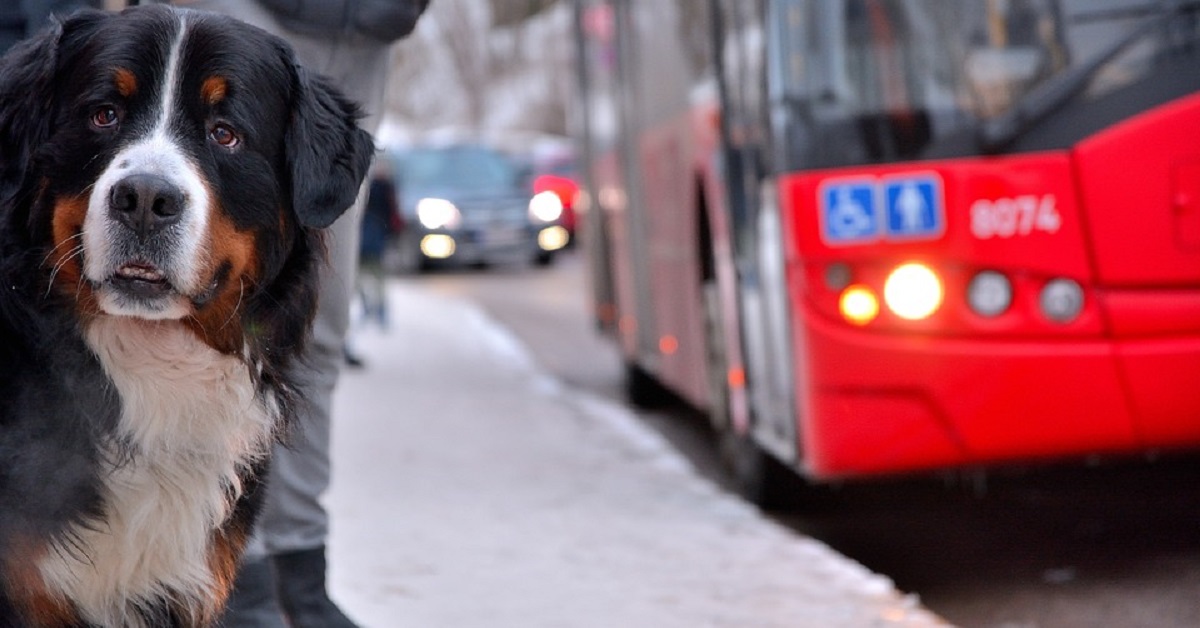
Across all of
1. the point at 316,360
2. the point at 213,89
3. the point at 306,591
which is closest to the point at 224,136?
the point at 213,89

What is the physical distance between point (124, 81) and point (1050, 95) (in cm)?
347

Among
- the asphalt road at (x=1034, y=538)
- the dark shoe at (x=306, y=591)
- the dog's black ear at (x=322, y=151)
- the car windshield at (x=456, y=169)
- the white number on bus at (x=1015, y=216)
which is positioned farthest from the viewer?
the car windshield at (x=456, y=169)

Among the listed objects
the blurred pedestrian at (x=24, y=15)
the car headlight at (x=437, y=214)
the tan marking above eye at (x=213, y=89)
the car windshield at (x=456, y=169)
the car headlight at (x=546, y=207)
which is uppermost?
the blurred pedestrian at (x=24, y=15)

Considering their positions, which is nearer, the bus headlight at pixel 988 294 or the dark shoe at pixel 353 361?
Result: the bus headlight at pixel 988 294

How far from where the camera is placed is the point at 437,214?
2566 centimetres

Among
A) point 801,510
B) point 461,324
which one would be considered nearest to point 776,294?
point 801,510

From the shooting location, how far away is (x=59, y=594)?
10.6ft

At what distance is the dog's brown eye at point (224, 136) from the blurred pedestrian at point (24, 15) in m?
0.69

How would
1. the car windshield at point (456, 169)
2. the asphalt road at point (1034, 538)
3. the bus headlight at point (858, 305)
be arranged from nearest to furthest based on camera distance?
the asphalt road at point (1034, 538) → the bus headlight at point (858, 305) → the car windshield at point (456, 169)

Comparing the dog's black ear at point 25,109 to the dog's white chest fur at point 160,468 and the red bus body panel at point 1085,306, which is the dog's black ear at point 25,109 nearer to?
the dog's white chest fur at point 160,468

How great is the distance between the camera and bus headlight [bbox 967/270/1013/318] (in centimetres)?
592

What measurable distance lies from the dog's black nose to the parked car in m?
22.2

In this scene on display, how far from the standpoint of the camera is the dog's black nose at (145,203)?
321cm

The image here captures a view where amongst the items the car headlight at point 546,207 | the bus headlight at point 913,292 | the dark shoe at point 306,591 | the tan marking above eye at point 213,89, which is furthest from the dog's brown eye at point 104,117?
the car headlight at point 546,207
